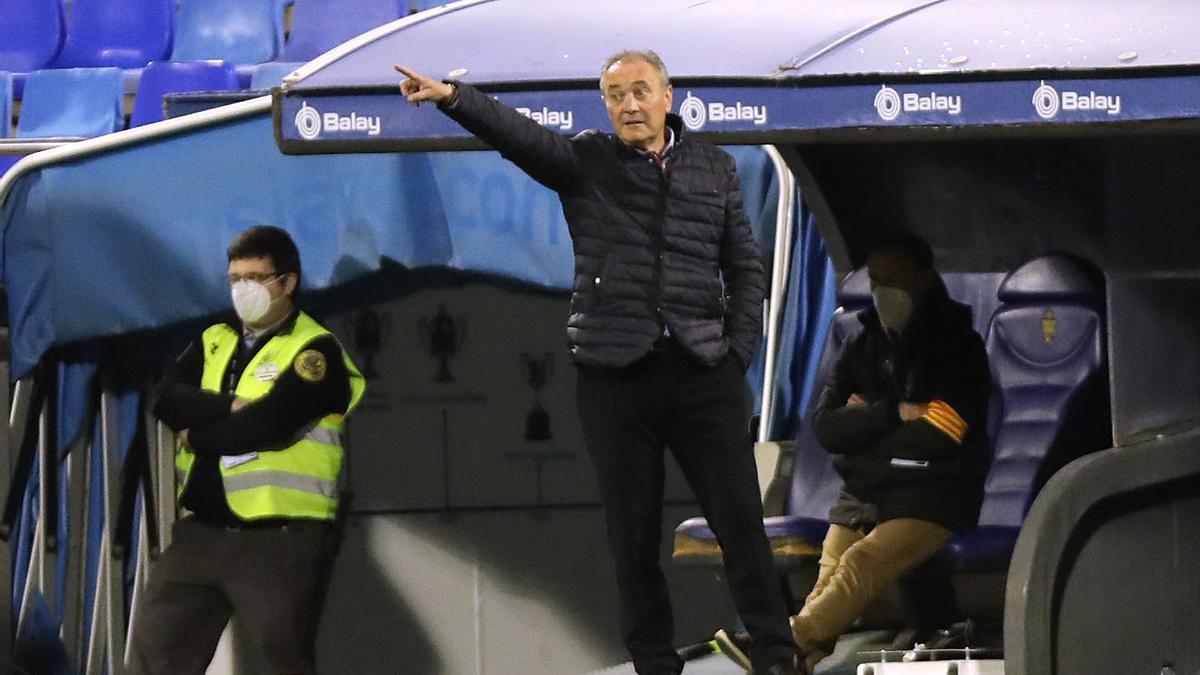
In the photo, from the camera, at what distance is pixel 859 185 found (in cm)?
924

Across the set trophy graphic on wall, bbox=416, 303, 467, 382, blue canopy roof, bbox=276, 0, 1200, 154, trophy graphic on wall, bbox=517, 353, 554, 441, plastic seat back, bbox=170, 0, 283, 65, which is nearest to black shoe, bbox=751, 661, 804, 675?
blue canopy roof, bbox=276, 0, 1200, 154

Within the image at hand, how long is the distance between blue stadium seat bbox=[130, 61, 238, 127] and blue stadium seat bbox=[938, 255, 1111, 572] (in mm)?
5928

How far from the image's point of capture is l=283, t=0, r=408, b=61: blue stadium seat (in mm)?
13688

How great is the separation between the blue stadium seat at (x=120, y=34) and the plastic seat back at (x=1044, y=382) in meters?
7.72

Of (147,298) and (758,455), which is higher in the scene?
(147,298)

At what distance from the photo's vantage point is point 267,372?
7.81 metres

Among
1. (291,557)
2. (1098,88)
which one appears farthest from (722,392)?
(291,557)

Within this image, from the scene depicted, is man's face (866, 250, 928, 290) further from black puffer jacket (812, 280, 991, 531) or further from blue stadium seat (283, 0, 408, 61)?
blue stadium seat (283, 0, 408, 61)

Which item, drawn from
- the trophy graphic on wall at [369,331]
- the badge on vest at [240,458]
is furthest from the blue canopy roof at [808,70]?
the trophy graphic on wall at [369,331]

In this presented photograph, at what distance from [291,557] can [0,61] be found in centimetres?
815

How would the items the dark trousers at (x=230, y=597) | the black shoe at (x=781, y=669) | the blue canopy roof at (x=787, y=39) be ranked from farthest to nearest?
the dark trousers at (x=230, y=597), the blue canopy roof at (x=787, y=39), the black shoe at (x=781, y=669)

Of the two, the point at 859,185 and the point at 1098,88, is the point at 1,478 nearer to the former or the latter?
the point at 859,185

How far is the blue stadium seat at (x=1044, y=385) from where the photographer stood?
27.2 ft

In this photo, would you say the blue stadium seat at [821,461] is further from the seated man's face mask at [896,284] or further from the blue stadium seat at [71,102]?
the blue stadium seat at [71,102]
